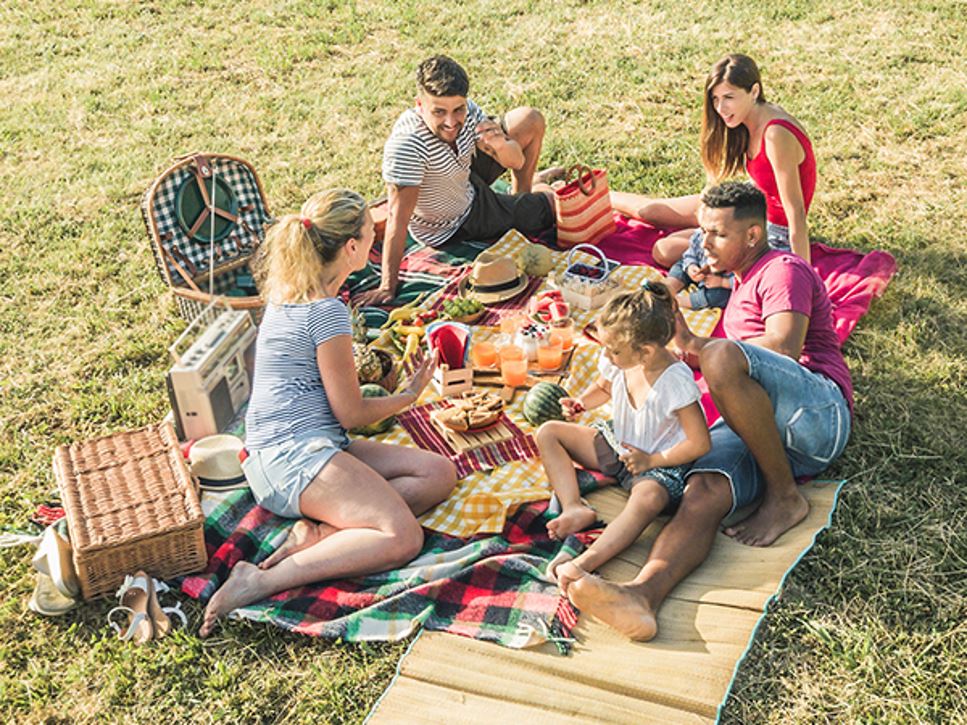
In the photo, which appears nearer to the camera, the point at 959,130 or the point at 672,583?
the point at 672,583

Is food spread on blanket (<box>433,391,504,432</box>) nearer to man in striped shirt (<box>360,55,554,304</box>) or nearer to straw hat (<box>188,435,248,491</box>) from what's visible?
straw hat (<box>188,435,248,491</box>)

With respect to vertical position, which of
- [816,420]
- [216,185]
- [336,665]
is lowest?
[336,665]

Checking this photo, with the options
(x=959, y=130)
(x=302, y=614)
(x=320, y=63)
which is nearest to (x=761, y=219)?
(x=302, y=614)

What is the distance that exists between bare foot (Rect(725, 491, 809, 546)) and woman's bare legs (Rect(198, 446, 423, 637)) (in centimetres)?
127

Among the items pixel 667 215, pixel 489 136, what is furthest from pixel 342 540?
pixel 667 215

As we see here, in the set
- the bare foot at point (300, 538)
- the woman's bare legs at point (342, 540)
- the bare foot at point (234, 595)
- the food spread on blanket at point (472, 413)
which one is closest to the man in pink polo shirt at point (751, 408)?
the woman's bare legs at point (342, 540)

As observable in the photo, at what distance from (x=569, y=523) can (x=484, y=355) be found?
1275 mm

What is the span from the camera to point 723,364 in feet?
13.1

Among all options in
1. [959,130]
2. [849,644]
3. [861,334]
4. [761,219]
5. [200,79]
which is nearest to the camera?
[849,644]

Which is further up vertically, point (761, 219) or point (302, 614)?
point (761, 219)

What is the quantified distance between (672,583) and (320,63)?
24.0 ft

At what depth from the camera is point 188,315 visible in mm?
5895

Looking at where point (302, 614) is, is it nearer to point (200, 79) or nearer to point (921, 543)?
point (921, 543)

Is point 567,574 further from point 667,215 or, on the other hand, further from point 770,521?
point 667,215
